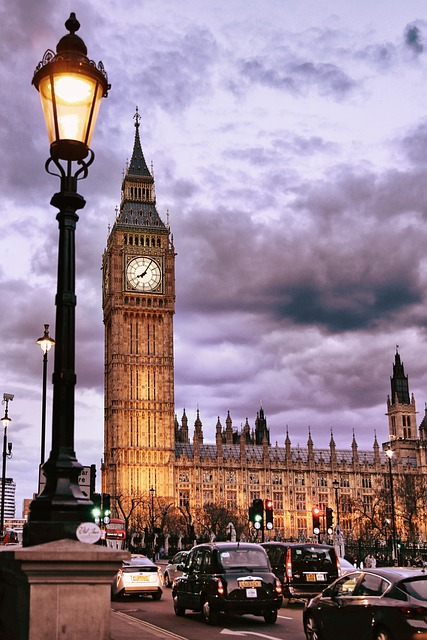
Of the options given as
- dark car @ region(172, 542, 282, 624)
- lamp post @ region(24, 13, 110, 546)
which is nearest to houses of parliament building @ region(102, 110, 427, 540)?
dark car @ region(172, 542, 282, 624)

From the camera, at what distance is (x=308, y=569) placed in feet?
79.8

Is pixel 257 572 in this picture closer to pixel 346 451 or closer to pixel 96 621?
pixel 96 621

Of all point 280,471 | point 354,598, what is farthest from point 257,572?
point 280,471

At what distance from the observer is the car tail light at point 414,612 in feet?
38.4

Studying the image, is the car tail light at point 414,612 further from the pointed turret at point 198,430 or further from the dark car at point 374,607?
the pointed turret at point 198,430

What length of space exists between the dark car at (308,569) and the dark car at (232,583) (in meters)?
3.96

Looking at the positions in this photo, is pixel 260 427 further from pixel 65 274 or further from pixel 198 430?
pixel 65 274

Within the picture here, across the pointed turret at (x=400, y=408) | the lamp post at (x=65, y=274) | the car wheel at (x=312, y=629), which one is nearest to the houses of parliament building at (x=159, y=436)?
the pointed turret at (x=400, y=408)

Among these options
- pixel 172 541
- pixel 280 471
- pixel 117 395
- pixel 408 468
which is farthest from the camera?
pixel 408 468

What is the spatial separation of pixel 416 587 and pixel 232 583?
7979mm

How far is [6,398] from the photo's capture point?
37531 mm

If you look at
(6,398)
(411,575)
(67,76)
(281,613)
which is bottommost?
(281,613)

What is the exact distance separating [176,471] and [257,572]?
110m

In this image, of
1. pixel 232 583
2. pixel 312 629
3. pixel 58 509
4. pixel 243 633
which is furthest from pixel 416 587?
pixel 232 583
